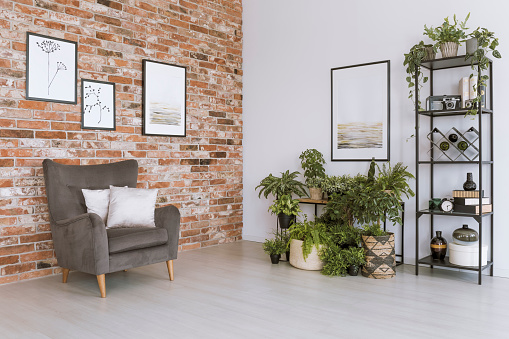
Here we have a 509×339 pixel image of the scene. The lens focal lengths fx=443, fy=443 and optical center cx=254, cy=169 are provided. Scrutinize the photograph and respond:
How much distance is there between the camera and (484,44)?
366cm

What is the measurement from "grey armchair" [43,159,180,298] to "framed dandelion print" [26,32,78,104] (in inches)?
26.8

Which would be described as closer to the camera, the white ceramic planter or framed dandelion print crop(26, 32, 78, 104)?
framed dandelion print crop(26, 32, 78, 104)

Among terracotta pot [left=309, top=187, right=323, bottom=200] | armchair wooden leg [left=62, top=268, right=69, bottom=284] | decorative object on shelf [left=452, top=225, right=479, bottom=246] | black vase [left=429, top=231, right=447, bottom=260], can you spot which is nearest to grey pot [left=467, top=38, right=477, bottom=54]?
decorative object on shelf [left=452, top=225, right=479, bottom=246]

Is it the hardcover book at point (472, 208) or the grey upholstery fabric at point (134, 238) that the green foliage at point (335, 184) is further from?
the grey upholstery fabric at point (134, 238)

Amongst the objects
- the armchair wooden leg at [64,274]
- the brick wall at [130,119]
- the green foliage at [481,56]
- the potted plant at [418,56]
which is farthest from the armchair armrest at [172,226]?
the green foliage at [481,56]

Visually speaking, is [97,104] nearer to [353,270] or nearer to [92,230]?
[92,230]

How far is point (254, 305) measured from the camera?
123 inches

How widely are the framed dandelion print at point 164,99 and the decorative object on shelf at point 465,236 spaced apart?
3.05m

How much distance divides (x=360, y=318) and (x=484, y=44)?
97.2 inches

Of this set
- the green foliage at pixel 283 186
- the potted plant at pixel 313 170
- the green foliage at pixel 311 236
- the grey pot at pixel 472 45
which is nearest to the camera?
the grey pot at pixel 472 45

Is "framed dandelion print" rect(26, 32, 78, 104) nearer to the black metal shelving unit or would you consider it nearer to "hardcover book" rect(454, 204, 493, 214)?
the black metal shelving unit

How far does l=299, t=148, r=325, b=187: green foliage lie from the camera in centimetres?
490

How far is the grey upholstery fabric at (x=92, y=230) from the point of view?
10.7ft

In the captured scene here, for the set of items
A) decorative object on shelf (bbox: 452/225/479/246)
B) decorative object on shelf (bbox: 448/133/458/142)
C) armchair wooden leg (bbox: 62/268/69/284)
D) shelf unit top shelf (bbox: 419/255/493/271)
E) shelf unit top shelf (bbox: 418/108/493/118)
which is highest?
shelf unit top shelf (bbox: 418/108/493/118)
